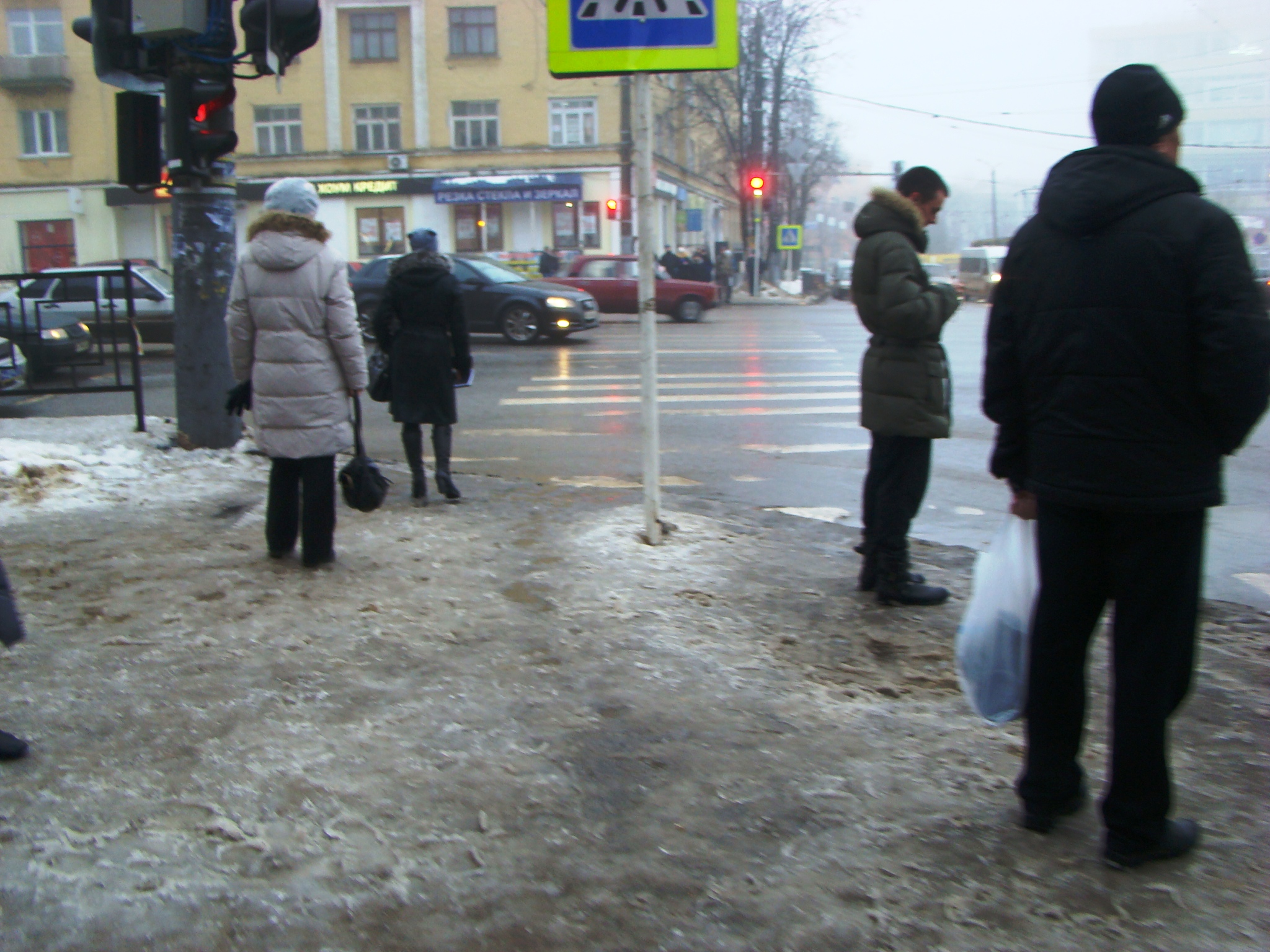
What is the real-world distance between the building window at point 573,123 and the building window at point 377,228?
6757mm

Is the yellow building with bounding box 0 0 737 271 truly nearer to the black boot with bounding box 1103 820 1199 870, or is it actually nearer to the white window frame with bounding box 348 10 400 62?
the white window frame with bounding box 348 10 400 62

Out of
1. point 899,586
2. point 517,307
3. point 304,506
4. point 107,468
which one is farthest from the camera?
point 517,307

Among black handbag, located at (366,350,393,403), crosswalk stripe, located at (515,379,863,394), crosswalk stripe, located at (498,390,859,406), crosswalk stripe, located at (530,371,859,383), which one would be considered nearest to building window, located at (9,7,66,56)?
crosswalk stripe, located at (530,371,859,383)

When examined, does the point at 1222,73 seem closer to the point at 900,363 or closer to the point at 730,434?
the point at 730,434

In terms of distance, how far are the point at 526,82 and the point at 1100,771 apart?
4458 cm

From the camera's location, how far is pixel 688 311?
26.4 m

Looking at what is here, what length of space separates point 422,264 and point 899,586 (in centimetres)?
367

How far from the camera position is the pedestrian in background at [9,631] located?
3.45 meters

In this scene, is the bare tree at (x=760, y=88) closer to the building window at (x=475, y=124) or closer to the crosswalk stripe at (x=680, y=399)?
the building window at (x=475, y=124)

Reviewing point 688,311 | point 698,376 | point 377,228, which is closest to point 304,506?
point 698,376

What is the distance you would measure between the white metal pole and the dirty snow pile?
3094mm

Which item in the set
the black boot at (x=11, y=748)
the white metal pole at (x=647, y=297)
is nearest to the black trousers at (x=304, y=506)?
the white metal pole at (x=647, y=297)

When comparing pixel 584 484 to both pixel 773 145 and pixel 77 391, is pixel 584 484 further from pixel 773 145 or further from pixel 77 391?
pixel 773 145

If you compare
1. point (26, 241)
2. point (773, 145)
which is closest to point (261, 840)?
point (773, 145)
